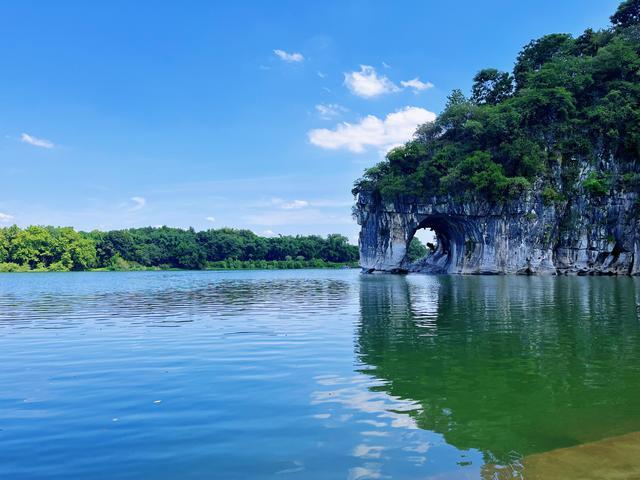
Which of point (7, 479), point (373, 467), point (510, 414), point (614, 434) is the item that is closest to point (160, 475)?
point (7, 479)

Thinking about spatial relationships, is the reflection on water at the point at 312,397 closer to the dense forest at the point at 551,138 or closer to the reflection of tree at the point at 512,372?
the reflection of tree at the point at 512,372

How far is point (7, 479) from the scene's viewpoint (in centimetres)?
473

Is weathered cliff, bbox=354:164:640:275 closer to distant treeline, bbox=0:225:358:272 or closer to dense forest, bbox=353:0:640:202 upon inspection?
dense forest, bbox=353:0:640:202

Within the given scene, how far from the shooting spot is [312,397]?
297 inches

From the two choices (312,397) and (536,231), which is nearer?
(312,397)

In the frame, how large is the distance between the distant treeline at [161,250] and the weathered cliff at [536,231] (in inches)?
2604

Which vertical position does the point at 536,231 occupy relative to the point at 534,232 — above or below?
A: above

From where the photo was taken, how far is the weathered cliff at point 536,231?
170 ft

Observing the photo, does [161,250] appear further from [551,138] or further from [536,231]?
[551,138]

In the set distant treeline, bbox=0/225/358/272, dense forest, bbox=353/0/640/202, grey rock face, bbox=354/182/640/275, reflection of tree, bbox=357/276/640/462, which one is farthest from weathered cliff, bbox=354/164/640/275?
distant treeline, bbox=0/225/358/272

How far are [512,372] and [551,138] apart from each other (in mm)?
53045

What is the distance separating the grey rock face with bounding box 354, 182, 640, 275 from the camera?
170 feet

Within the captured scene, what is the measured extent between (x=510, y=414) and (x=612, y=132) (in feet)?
177

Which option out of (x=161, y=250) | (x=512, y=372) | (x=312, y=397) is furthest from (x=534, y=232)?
(x=161, y=250)
